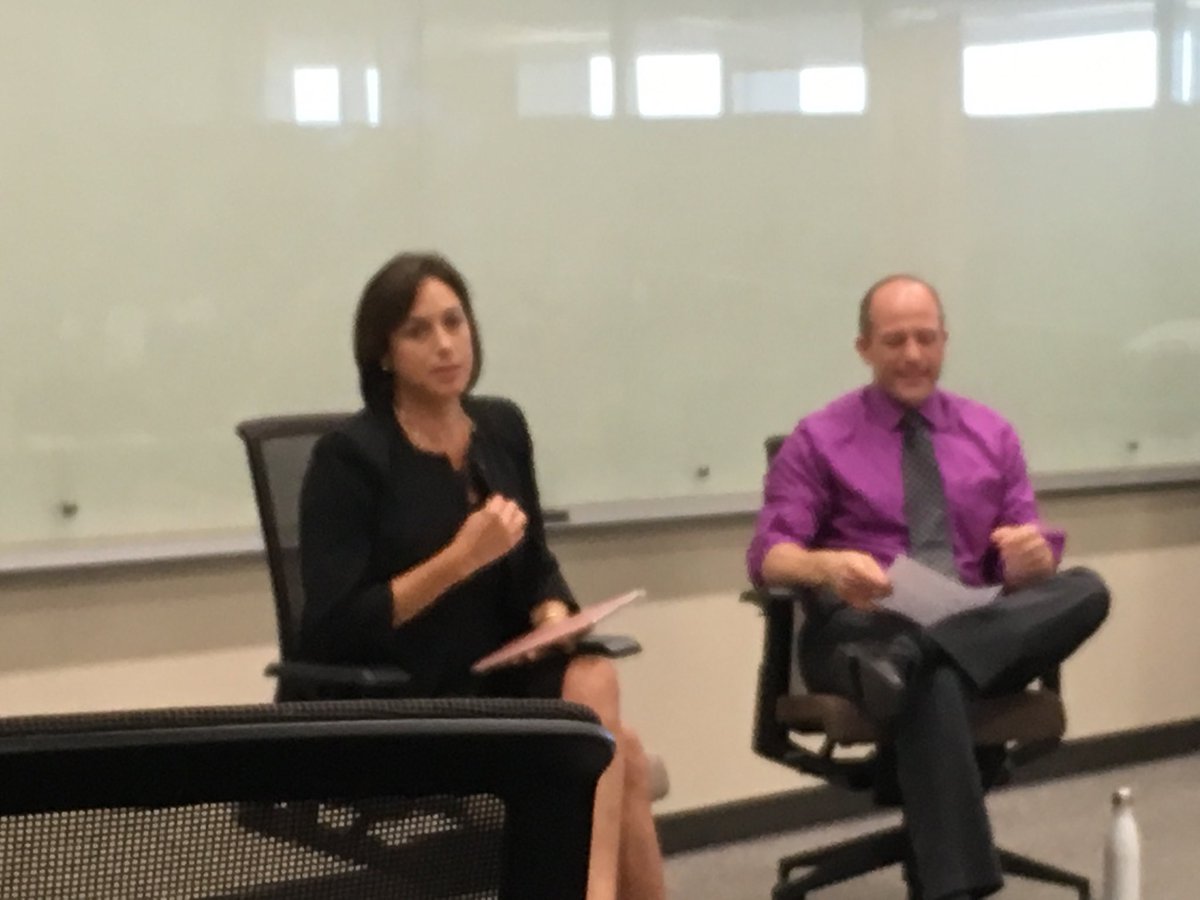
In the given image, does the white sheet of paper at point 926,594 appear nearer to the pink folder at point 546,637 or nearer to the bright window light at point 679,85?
the pink folder at point 546,637

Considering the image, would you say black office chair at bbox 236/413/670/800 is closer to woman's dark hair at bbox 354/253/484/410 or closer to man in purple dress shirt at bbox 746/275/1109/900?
woman's dark hair at bbox 354/253/484/410

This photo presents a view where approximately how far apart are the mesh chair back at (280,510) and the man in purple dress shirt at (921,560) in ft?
2.72

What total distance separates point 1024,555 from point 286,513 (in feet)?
4.02

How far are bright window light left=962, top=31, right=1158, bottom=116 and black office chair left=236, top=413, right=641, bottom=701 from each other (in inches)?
74.4

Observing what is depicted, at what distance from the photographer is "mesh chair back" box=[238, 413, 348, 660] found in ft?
7.47

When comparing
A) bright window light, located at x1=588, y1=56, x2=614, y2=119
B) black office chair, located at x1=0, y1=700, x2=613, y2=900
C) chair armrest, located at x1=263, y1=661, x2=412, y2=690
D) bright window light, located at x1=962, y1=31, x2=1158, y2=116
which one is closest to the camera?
black office chair, located at x1=0, y1=700, x2=613, y2=900

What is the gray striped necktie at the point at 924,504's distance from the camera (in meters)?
2.70

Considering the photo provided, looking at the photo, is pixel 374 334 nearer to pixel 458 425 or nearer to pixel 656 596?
pixel 458 425

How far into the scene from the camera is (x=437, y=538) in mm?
2236

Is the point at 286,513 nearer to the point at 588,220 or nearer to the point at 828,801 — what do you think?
the point at 588,220

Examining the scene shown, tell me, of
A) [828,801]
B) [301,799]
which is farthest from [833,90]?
[301,799]

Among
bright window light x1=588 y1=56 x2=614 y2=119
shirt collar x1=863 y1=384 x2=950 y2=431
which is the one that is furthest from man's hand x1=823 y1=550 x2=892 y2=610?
bright window light x1=588 y1=56 x2=614 y2=119

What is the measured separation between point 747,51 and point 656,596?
3.84ft

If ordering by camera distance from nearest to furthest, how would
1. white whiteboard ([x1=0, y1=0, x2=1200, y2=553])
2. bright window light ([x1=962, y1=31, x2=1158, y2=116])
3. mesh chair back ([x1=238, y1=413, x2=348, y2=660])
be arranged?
mesh chair back ([x1=238, y1=413, x2=348, y2=660]), white whiteboard ([x1=0, y1=0, x2=1200, y2=553]), bright window light ([x1=962, y1=31, x2=1158, y2=116])
